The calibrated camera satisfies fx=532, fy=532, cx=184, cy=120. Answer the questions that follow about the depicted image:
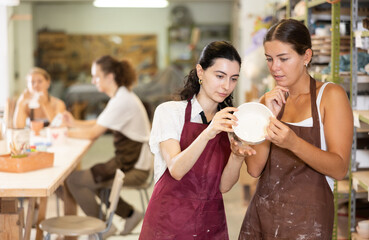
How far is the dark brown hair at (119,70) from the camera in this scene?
4648 millimetres

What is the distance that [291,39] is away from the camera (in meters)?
2.12

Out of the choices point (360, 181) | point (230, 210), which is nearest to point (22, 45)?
point (230, 210)

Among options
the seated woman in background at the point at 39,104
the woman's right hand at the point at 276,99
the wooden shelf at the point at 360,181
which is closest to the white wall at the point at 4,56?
the seated woman in background at the point at 39,104

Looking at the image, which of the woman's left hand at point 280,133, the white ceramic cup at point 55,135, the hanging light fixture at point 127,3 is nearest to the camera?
the woman's left hand at point 280,133

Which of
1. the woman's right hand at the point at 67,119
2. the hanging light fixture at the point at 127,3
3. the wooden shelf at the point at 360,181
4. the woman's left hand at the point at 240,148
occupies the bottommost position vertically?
the wooden shelf at the point at 360,181

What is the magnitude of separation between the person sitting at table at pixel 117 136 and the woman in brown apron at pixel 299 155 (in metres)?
2.40

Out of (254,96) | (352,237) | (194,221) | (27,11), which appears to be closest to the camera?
(194,221)

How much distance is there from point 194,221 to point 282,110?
1.94 ft

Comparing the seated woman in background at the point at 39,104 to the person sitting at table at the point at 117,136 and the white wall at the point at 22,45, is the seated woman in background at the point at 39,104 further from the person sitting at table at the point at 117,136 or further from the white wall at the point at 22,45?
the white wall at the point at 22,45

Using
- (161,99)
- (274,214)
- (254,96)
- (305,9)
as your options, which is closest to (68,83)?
(161,99)

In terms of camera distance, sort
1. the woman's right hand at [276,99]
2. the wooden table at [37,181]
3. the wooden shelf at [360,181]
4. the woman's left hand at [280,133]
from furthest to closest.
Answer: the wooden shelf at [360,181] < the wooden table at [37,181] < the woman's right hand at [276,99] < the woman's left hand at [280,133]

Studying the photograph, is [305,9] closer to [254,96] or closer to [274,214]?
[274,214]

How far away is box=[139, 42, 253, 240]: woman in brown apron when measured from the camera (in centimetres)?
217

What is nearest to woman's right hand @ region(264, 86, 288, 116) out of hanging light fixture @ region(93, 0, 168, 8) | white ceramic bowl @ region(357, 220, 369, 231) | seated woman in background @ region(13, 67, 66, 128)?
white ceramic bowl @ region(357, 220, 369, 231)
